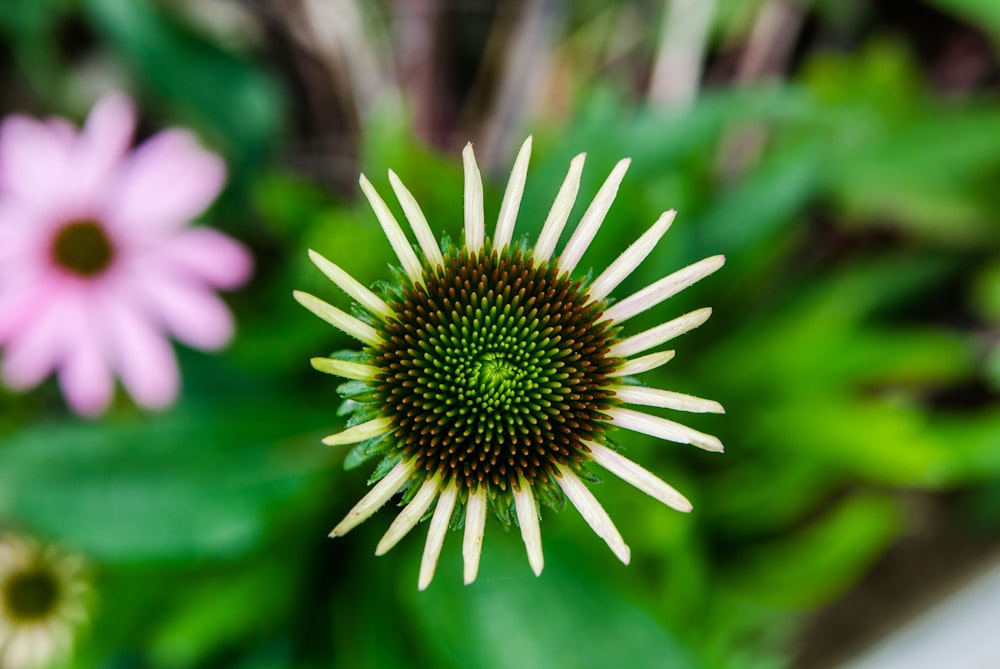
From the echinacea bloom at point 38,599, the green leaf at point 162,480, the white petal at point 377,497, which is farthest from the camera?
the echinacea bloom at point 38,599

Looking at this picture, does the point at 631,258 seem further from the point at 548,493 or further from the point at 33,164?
the point at 33,164

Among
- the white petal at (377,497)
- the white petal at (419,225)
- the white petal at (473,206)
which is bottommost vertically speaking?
the white petal at (377,497)

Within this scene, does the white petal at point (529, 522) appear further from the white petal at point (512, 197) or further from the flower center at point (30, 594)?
the flower center at point (30, 594)

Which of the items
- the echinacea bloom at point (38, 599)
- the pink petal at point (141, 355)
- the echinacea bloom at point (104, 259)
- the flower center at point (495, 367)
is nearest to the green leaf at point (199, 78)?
the echinacea bloom at point (104, 259)

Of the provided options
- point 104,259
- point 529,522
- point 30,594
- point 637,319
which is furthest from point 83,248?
point 529,522

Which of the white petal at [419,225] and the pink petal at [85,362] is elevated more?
the pink petal at [85,362]

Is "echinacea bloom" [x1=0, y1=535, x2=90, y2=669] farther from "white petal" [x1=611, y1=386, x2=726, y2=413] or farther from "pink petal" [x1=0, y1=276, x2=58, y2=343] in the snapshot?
"white petal" [x1=611, y1=386, x2=726, y2=413]
